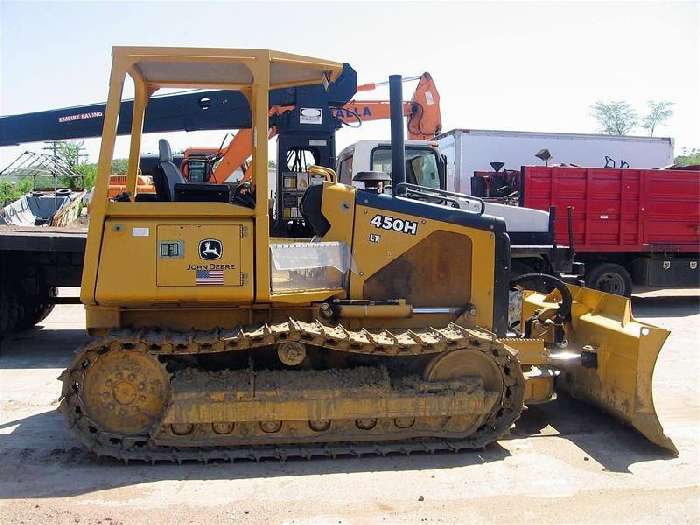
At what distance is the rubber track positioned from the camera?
4406mm

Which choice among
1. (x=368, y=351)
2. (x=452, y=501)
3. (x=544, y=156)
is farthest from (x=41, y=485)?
(x=544, y=156)

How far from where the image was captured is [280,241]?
4969 millimetres

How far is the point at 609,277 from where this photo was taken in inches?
491

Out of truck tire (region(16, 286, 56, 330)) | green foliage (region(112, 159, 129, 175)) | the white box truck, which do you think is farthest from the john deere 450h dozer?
the white box truck

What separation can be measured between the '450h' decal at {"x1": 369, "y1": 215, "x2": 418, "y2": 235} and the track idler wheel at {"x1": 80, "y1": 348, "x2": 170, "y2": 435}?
1.90 meters

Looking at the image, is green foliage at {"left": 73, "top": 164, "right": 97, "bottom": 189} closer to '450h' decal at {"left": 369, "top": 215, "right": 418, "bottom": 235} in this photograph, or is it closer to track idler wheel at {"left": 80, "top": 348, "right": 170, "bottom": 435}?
track idler wheel at {"left": 80, "top": 348, "right": 170, "bottom": 435}

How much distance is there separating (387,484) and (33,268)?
6531 mm

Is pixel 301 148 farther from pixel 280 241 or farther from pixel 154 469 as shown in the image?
pixel 154 469

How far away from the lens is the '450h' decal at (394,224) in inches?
193

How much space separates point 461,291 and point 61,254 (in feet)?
19.2

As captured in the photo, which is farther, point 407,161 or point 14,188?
point 14,188

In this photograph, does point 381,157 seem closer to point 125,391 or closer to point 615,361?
point 615,361

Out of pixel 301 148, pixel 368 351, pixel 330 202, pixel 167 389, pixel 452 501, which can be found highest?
pixel 301 148

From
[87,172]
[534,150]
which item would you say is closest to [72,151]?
[87,172]
